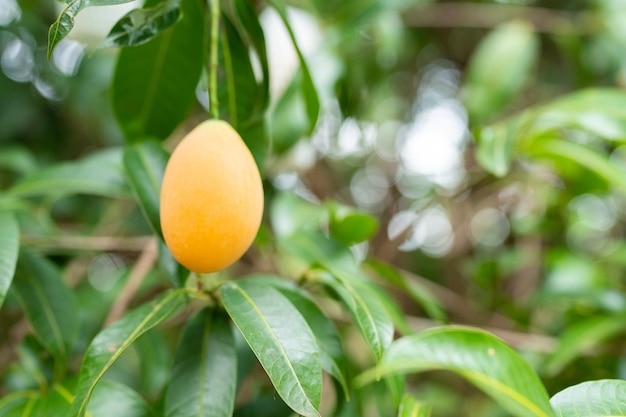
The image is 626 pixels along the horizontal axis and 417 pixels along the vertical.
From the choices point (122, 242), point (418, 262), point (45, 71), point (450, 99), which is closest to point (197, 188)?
point (122, 242)

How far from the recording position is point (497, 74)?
952 mm

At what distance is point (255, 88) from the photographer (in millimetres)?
504

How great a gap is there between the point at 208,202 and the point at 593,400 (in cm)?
26

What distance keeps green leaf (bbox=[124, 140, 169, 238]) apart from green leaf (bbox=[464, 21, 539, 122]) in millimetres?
607

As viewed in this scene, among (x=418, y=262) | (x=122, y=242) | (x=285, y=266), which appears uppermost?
(x=122, y=242)

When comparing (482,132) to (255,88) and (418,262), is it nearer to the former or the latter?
(255,88)

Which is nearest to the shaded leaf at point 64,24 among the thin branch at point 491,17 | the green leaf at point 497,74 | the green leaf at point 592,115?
the green leaf at point 592,115

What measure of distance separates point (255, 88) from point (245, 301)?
0.67 feet

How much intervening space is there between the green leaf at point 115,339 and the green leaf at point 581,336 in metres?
0.42

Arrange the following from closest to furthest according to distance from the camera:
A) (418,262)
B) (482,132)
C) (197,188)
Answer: (197,188) → (482,132) → (418,262)

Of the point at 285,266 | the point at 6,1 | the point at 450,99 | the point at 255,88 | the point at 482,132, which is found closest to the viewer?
the point at 255,88

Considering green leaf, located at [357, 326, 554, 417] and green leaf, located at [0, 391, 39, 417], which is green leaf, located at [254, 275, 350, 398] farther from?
green leaf, located at [0, 391, 39, 417]

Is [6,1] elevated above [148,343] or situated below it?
above

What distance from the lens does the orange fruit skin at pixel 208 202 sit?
361mm
